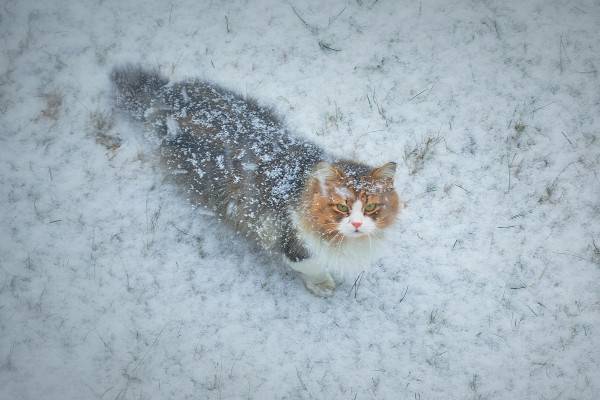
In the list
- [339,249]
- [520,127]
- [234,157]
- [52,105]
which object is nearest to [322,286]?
[339,249]

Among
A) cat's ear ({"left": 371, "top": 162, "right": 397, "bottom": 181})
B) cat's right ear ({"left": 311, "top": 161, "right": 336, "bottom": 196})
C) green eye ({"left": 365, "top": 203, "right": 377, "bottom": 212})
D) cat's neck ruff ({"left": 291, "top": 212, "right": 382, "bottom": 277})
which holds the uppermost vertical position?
cat's ear ({"left": 371, "top": 162, "right": 397, "bottom": 181})

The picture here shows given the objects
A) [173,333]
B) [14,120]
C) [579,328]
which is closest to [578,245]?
[579,328]

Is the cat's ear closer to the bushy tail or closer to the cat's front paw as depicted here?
the cat's front paw

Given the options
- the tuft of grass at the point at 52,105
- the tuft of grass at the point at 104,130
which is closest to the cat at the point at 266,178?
the tuft of grass at the point at 104,130

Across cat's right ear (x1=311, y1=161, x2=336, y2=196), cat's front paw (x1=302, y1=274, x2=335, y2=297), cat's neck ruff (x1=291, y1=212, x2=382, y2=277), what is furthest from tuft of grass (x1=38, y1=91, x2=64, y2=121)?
cat's front paw (x1=302, y1=274, x2=335, y2=297)

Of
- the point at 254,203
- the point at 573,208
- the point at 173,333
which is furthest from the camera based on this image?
the point at 573,208

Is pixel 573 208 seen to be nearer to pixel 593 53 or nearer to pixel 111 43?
pixel 593 53

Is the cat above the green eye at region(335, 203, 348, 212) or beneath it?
beneath
